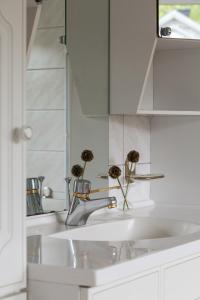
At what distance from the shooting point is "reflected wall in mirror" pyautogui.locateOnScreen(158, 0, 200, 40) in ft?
8.17

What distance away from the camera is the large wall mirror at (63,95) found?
7.37ft

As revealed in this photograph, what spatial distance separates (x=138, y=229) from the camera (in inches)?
95.3

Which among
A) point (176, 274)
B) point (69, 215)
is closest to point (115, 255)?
point (176, 274)

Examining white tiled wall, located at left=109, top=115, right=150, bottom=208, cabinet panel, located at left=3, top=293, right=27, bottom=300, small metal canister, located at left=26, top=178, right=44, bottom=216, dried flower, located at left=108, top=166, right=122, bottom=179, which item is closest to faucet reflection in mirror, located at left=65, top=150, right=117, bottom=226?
small metal canister, located at left=26, top=178, right=44, bottom=216

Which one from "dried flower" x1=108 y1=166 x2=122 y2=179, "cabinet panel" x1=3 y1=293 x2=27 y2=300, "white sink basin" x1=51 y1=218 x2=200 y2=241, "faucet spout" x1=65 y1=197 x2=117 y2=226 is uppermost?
"dried flower" x1=108 y1=166 x2=122 y2=179

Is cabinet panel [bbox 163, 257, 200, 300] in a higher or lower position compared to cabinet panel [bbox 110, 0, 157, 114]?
lower

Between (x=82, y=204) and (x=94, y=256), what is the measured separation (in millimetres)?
548

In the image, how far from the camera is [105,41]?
103 inches

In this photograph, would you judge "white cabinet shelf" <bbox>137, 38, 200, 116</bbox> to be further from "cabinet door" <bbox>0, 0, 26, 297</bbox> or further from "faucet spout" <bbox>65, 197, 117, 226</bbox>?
"cabinet door" <bbox>0, 0, 26, 297</bbox>

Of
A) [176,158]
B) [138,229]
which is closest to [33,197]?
[138,229]

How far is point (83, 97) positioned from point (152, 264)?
96cm

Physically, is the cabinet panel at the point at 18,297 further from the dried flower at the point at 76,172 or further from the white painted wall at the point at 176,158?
the white painted wall at the point at 176,158

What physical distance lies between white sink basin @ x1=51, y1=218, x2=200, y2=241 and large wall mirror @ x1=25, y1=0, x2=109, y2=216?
20 centimetres

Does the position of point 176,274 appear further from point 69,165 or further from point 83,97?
point 83,97
